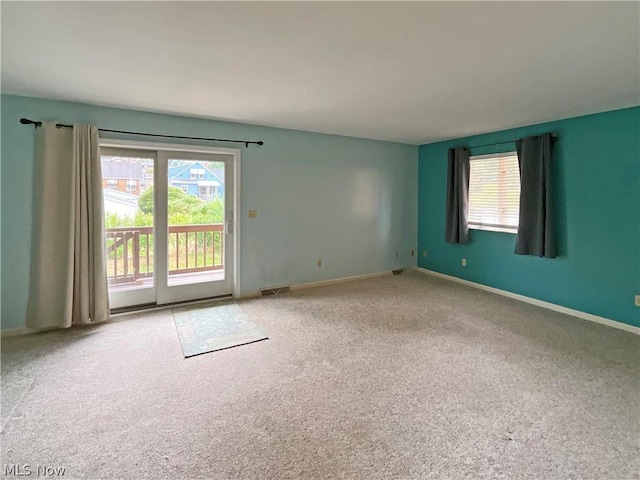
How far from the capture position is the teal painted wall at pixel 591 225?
125 inches

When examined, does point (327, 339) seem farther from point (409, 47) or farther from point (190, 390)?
point (409, 47)

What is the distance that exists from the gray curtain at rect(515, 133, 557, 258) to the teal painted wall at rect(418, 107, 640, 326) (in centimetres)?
14

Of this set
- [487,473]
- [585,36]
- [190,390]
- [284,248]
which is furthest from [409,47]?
[284,248]

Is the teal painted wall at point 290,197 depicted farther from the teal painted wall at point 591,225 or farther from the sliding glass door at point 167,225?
the teal painted wall at point 591,225

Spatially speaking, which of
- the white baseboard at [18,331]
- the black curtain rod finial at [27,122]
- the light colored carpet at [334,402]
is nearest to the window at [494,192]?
the light colored carpet at [334,402]

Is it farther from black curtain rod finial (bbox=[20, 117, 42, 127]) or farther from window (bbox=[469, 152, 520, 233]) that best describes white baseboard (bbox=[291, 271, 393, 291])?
black curtain rod finial (bbox=[20, 117, 42, 127])

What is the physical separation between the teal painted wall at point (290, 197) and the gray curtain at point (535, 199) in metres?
2.00

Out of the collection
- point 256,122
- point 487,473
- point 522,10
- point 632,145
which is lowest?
point 487,473

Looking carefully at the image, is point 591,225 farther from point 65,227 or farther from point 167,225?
point 65,227

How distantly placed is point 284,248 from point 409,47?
10.0 feet

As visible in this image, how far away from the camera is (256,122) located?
3.95 meters

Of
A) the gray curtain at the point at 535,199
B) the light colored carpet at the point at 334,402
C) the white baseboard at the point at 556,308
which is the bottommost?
the light colored carpet at the point at 334,402
